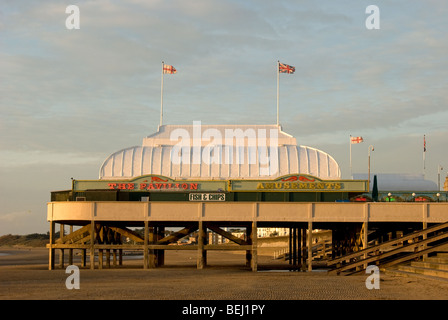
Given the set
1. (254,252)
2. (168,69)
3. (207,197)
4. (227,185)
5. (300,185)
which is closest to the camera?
(254,252)

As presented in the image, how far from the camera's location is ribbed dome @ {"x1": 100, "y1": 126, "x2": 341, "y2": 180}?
188ft

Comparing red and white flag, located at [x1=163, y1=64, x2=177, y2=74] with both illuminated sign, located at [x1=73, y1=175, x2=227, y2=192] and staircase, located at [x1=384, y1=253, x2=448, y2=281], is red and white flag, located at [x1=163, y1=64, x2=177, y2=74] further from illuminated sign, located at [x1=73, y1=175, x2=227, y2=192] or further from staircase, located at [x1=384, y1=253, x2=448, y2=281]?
staircase, located at [x1=384, y1=253, x2=448, y2=281]

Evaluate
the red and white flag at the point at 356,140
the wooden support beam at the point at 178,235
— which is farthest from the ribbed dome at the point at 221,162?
the wooden support beam at the point at 178,235

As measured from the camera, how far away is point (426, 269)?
3048 cm

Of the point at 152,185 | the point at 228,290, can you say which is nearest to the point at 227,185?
the point at 152,185

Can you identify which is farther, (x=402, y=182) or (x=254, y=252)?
(x=402, y=182)

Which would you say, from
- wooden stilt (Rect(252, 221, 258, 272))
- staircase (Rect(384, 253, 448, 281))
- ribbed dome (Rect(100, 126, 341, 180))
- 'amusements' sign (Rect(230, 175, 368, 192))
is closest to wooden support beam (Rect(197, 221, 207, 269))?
wooden stilt (Rect(252, 221, 258, 272))

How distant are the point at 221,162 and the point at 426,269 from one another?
29.6 m

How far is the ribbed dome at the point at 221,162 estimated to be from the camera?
57.2 metres

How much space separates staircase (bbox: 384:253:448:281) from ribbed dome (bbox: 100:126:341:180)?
21.9 meters

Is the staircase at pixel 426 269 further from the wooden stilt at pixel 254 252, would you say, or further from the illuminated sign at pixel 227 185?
the illuminated sign at pixel 227 185

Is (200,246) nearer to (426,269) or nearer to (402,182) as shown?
(426,269)

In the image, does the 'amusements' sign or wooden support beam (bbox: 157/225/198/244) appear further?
the 'amusements' sign
